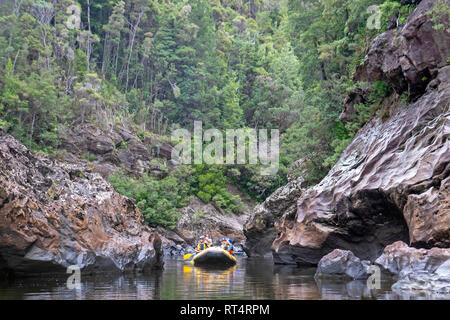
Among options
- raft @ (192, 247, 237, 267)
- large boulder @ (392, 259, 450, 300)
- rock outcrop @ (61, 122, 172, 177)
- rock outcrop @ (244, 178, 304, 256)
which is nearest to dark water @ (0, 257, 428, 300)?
large boulder @ (392, 259, 450, 300)

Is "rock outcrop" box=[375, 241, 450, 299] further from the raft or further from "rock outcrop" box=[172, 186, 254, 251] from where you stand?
"rock outcrop" box=[172, 186, 254, 251]

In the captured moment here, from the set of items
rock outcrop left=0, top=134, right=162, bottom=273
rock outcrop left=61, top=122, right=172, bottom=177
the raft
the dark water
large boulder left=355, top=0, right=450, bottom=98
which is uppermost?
rock outcrop left=61, top=122, right=172, bottom=177

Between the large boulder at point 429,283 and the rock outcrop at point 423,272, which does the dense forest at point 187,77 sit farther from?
the large boulder at point 429,283

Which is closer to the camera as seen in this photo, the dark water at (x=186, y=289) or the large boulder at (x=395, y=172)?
the dark water at (x=186, y=289)

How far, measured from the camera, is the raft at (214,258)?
1734 centimetres

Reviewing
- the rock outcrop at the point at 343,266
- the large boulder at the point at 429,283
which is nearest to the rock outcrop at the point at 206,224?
the rock outcrop at the point at 343,266

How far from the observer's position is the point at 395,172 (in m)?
11.5

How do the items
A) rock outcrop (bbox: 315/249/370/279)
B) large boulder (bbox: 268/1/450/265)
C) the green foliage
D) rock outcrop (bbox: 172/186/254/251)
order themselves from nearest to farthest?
large boulder (bbox: 268/1/450/265) → rock outcrop (bbox: 315/249/370/279) → the green foliage → rock outcrop (bbox: 172/186/254/251)

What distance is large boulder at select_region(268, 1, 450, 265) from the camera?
9.88 m

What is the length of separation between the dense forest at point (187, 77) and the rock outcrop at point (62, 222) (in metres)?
8.59

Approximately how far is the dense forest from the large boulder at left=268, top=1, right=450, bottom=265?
2034 millimetres

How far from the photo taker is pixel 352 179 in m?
13.6
